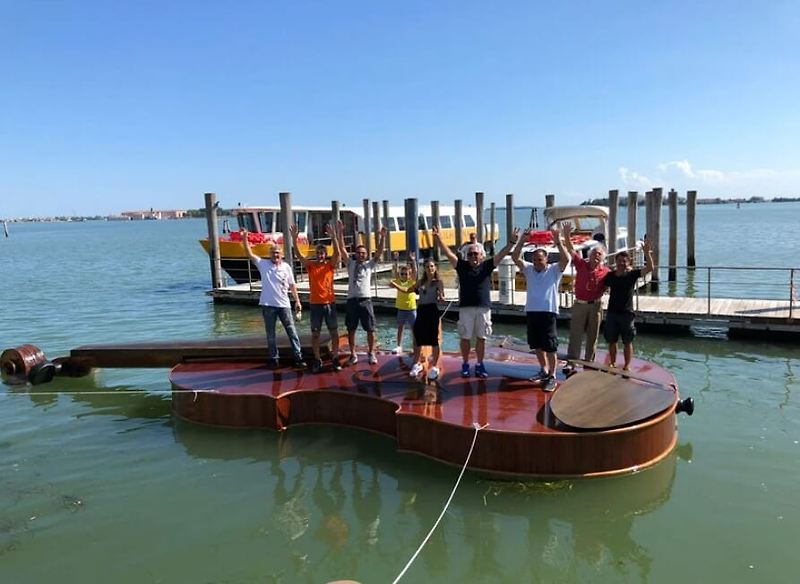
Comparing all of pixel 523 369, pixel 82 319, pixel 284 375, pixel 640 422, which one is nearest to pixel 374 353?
pixel 284 375

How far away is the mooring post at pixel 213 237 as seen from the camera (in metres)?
21.8

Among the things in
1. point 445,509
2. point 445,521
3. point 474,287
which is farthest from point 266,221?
point 445,521

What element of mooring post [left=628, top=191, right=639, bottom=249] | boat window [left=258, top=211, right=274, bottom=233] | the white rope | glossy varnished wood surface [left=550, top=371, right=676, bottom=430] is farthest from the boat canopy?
the white rope

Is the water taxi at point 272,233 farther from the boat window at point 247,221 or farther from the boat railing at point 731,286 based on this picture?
the boat railing at point 731,286

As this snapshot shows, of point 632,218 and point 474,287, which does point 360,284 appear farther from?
point 632,218

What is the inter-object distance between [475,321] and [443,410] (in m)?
1.16

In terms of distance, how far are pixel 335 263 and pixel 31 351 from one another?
651 centimetres

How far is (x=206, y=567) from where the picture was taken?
5.11 m

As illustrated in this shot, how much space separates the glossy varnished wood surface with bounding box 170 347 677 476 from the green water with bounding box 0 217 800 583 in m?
0.18

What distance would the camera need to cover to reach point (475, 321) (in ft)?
24.2

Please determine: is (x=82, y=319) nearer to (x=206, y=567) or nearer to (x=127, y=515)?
(x=127, y=515)

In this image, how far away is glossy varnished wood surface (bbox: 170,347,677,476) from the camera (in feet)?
20.2

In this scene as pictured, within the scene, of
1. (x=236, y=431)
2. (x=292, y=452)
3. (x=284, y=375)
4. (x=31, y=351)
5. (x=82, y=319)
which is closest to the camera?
(x=292, y=452)

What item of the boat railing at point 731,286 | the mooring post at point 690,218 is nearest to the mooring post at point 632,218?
the boat railing at point 731,286
